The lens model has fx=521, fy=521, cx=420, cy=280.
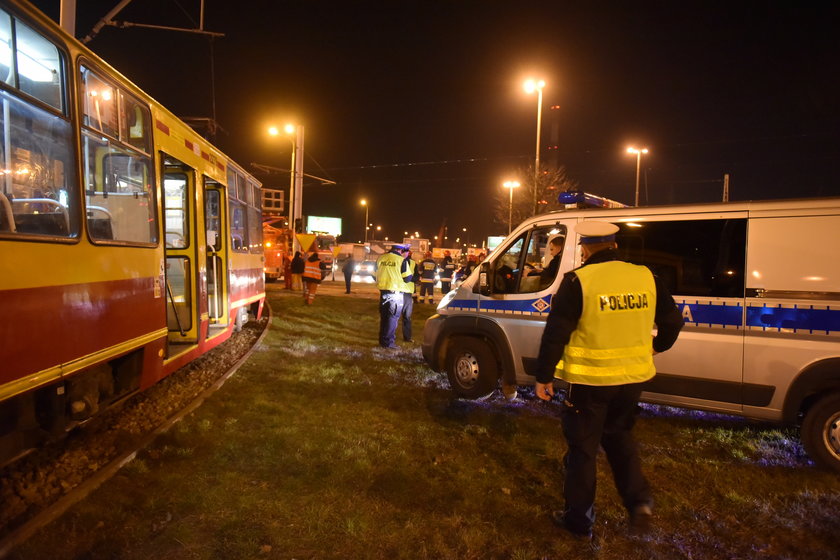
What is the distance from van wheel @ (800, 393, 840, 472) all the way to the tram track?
5209mm

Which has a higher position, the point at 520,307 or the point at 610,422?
the point at 520,307

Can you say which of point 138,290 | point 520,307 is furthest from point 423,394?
point 138,290

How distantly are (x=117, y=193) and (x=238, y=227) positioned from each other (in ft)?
15.4

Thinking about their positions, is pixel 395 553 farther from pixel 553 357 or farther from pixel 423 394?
pixel 423 394

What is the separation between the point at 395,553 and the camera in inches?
114

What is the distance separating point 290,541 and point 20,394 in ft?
5.90

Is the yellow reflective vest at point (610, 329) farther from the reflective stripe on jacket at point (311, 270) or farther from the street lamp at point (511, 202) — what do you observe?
the street lamp at point (511, 202)

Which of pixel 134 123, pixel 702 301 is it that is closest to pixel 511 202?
pixel 702 301

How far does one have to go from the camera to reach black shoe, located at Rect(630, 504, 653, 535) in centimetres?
304

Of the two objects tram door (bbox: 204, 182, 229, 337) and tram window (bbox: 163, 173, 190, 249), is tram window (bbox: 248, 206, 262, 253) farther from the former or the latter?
tram window (bbox: 163, 173, 190, 249)

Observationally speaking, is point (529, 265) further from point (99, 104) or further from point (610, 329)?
point (99, 104)

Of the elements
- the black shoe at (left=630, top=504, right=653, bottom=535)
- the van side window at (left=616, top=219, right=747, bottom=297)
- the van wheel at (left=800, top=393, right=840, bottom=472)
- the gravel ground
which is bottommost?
the gravel ground

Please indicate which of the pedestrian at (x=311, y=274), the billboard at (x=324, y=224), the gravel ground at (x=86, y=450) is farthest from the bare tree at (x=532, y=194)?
the billboard at (x=324, y=224)

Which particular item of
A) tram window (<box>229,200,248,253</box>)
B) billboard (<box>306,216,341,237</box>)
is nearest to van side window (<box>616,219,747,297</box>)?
tram window (<box>229,200,248,253</box>)
